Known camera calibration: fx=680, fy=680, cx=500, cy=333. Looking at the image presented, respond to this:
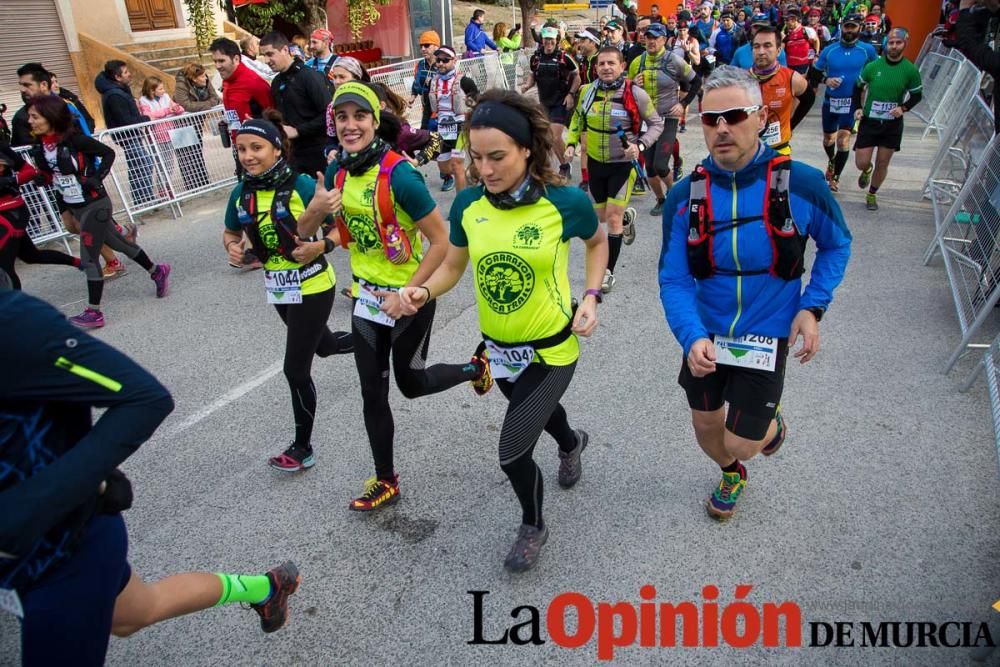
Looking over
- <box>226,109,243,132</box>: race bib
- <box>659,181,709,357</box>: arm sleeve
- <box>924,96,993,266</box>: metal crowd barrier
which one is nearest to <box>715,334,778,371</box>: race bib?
<box>659,181,709,357</box>: arm sleeve

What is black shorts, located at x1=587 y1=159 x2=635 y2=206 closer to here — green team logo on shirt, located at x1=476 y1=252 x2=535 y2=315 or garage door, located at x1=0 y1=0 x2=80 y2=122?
green team logo on shirt, located at x1=476 y1=252 x2=535 y2=315

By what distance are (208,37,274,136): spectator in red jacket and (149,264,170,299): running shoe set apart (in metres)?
1.83

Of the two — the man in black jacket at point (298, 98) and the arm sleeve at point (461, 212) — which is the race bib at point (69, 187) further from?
the arm sleeve at point (461, 212)

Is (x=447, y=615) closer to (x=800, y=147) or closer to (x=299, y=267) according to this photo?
(x=299, y=267)

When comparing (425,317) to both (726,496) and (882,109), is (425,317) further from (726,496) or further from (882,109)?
(882,109)

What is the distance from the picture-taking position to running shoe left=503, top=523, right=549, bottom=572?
10.2 feet

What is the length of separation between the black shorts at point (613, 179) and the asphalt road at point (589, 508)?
127 centimetres

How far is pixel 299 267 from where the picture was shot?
3.66 meters

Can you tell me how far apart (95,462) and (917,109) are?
18044mm

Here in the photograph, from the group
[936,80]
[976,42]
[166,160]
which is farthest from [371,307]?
[936,80]

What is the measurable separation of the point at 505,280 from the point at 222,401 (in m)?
2.99

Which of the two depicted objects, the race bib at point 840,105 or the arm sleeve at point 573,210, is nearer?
the arm sleeve at point 573,210

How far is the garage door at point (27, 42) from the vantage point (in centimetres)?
1550

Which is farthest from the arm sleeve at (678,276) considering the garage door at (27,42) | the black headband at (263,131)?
the garage door at (27,42)
